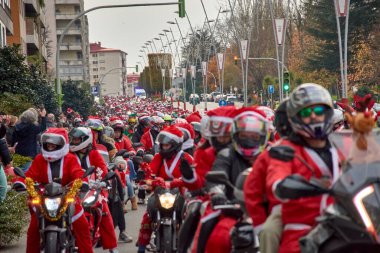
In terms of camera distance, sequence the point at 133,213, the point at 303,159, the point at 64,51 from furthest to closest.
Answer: the point at 64,51 → the point at 133,213 → the point at 303,159

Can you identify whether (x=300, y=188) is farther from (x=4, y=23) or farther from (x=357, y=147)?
(x=4, y=23)

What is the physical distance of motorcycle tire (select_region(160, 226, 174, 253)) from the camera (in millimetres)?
10852

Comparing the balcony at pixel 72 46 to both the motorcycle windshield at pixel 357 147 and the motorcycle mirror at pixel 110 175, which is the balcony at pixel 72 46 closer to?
the motorcycle mirror at pixel 110 175

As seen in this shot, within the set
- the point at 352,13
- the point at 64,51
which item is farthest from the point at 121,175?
the point at 64,51

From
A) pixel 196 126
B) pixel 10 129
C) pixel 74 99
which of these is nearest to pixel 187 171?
pixel 196 126

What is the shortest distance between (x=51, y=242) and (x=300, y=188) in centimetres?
478

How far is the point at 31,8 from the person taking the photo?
63.7 m

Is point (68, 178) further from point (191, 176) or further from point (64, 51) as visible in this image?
point (64, 51)

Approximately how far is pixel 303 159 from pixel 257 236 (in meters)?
0.96

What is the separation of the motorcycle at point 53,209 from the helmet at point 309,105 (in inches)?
162

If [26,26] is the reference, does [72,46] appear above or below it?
below

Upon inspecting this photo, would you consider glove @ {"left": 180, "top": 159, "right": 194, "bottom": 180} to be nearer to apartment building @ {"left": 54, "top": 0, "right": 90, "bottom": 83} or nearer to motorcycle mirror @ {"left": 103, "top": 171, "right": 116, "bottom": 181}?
motorcycle mirror @ {"left": 103, "top": 171, "right": 116, "bottom": 181}

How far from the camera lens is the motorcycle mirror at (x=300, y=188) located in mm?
5328

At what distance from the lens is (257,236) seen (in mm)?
6793
